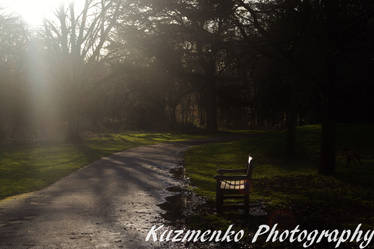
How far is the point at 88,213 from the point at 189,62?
51.1ft

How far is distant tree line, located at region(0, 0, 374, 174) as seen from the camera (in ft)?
51.6

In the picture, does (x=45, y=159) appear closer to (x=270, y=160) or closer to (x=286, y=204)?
(x=270, y=160)

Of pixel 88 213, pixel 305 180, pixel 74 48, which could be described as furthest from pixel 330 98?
pixel 74 48

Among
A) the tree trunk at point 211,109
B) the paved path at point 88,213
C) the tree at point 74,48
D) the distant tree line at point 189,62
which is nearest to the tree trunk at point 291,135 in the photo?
the distant tree line at point 189,62

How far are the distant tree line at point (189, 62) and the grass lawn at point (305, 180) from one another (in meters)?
1.63

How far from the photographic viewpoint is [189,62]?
24.2 meters

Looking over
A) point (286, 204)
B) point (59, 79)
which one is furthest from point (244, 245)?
point (59, 79)

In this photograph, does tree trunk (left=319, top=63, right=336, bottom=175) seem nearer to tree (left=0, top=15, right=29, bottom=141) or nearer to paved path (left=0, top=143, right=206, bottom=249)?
paved path (left=0, top=143, right=206, bottom=249)

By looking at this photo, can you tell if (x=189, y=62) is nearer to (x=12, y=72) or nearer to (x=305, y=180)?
(x=305, y=180)

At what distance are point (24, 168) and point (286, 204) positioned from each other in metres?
14.2

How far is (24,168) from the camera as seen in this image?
66.9 feet

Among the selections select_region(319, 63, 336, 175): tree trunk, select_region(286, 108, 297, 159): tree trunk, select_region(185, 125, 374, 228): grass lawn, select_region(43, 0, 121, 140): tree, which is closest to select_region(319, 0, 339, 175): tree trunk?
select_region(319, 63, 336, 175): tree trunk

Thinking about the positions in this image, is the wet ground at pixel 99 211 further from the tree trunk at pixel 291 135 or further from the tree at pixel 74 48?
the tree at pixel 74 48

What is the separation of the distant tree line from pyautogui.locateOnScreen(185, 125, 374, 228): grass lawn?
1629mm
